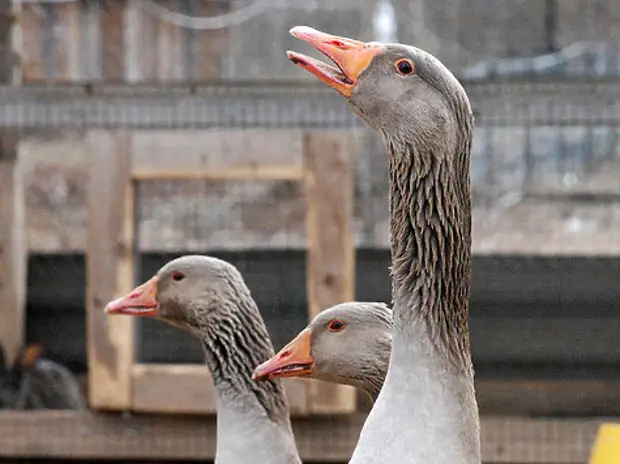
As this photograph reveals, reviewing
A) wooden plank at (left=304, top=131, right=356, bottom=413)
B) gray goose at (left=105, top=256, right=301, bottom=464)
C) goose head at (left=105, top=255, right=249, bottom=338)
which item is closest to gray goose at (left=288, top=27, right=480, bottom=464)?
gray goose at (left=105, top=256, right=301, bottom=464)

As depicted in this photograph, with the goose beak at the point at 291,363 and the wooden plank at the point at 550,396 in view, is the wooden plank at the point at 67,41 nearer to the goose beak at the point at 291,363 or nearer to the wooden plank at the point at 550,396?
the wooden plank at the point at 550,396

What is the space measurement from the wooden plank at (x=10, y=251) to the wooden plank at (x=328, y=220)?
1428 millimetres

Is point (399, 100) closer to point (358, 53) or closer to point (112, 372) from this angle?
point (358, 53)

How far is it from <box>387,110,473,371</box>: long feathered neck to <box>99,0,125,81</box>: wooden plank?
2770 mm

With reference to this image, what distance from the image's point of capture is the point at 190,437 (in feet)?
14.1

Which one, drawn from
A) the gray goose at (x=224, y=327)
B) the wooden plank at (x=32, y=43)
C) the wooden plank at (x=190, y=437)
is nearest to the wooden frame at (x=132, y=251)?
the wooden plank at (x=190, y=437)

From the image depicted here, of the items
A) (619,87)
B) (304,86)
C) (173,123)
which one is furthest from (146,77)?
(619,87)

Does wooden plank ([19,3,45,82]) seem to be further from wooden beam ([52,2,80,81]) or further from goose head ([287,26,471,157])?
goose head ([287,26,471,157])

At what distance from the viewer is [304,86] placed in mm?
4109

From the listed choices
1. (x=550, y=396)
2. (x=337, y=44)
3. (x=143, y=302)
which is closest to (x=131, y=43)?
(x=143, y=302)

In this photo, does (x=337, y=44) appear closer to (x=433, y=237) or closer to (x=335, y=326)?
(x=433, y=237)

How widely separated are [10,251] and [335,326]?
109 inches

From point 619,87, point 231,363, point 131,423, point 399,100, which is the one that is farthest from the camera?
point 131,423

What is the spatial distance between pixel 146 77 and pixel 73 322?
1.17 m
